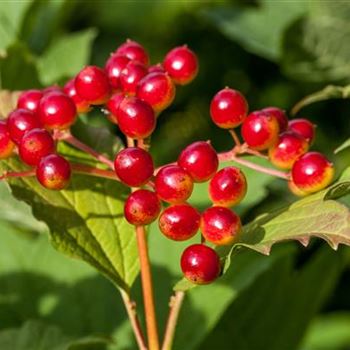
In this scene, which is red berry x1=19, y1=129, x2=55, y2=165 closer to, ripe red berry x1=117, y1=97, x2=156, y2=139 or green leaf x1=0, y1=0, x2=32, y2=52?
ripe red berry x1=117, y1=97, x2=156, y2=139

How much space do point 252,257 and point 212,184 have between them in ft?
2.50

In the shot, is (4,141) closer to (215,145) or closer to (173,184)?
(173,184)

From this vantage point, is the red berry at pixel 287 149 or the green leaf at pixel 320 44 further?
the green leaf at pixel 320 44

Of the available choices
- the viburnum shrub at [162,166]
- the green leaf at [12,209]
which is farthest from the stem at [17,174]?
the green leaf at [12,209]

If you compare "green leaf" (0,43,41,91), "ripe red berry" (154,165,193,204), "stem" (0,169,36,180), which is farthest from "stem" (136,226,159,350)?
"green leaf" (0,43,41,91)

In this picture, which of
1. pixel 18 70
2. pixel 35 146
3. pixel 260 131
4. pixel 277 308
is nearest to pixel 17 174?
pixel 35 146

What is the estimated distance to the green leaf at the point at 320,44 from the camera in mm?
2762

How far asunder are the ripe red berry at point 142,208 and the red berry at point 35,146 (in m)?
0.17

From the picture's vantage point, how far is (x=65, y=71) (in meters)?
2.71

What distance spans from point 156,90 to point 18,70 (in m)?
0.79

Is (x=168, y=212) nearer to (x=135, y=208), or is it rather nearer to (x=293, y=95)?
(x=135, y=208)

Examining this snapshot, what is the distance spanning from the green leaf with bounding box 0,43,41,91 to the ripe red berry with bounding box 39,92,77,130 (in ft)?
2.18

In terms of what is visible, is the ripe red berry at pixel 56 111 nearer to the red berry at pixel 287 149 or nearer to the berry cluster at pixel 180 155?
the berry cluster at pixel 180 155

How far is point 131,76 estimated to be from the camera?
1.82 metres
